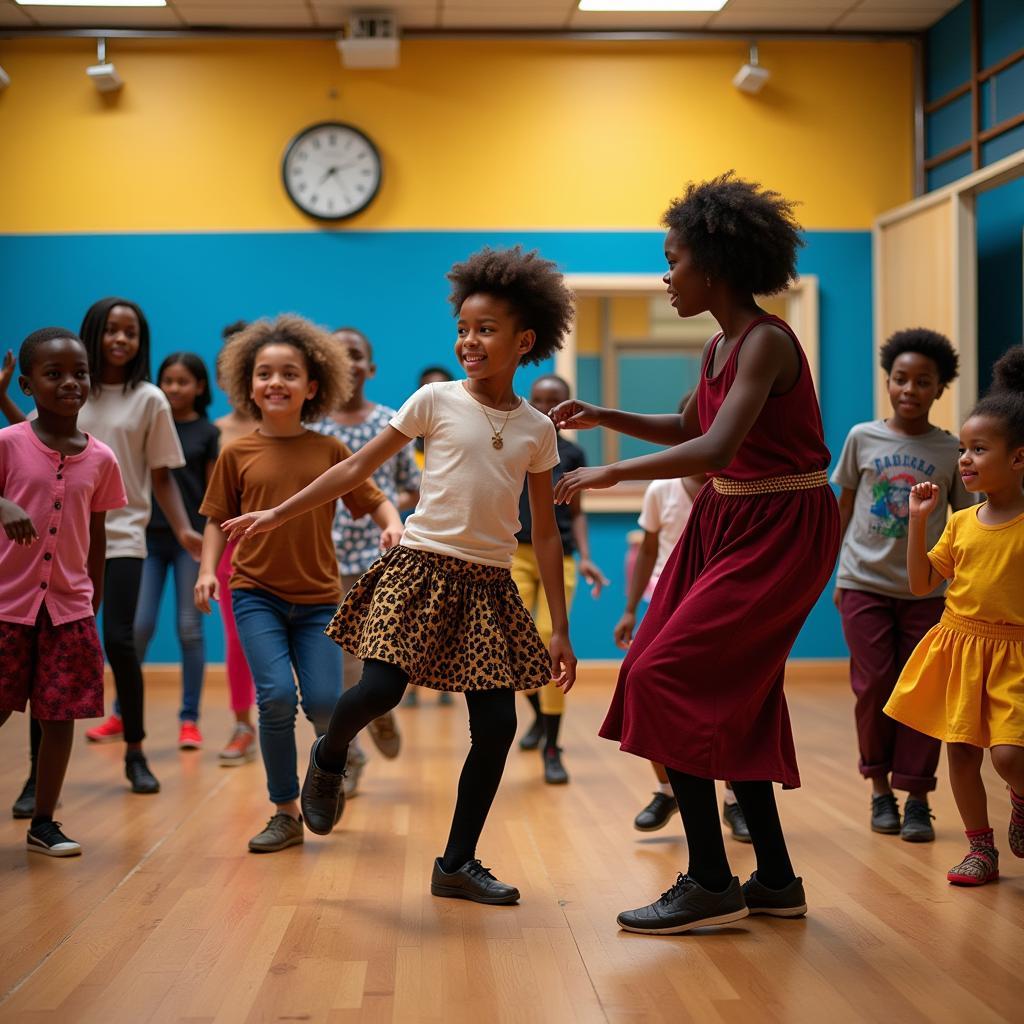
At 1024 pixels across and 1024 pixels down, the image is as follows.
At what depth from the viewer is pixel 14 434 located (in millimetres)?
3227

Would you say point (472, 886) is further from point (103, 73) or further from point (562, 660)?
point (103, 73)

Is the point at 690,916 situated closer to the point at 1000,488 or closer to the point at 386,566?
the point at 386,566

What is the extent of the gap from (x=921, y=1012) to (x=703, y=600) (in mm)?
832

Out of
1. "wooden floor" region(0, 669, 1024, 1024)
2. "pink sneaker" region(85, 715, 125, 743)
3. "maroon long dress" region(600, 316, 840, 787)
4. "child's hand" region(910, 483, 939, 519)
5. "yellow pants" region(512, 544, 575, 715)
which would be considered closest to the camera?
"wooden floor" region(0, 669, 1024, 1024)

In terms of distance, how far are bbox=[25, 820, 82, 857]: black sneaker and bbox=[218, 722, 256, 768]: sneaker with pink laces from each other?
1293mm

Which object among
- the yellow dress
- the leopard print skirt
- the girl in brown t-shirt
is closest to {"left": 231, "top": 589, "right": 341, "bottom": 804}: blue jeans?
the girl in brown t-shirt

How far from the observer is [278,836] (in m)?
3.30

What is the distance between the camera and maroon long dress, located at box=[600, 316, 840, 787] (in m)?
2.50

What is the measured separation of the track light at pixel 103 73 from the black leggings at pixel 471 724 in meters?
5.10

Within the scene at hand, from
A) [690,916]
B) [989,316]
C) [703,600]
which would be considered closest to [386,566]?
[703,600]

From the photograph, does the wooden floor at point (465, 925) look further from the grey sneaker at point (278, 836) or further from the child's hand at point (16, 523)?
the child's hand at point (16, 523)

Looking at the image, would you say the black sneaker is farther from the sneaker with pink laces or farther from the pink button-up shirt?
the sneaker with pink laces

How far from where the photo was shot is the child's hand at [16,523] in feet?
9.32

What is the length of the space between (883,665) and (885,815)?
412 millimetres
